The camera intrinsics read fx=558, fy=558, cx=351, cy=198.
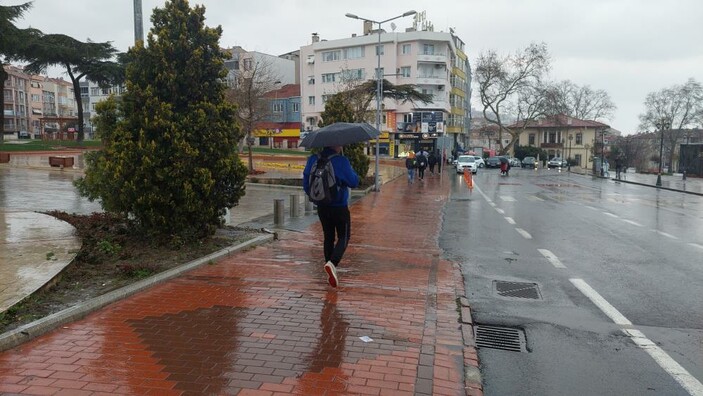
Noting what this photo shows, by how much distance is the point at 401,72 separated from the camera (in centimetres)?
6725

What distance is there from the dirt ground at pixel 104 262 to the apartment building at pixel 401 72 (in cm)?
5577

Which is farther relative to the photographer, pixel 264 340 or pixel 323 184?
pixel 323 184

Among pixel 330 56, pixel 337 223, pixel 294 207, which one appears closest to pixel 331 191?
pixel 337 223

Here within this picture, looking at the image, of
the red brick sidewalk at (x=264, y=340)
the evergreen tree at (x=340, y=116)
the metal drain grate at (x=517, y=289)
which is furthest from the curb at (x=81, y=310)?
the evergreen tree at (x=340, y=116)

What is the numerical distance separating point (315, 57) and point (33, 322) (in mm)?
70718

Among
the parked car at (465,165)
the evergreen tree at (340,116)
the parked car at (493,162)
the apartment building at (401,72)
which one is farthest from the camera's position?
the apartment building at (401,72)

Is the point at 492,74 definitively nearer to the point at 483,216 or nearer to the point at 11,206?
the point at 483,216

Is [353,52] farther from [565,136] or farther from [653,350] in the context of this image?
[653,350]

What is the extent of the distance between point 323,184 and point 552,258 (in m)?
4.99

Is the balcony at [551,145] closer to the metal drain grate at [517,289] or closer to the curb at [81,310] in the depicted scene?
the metal drain grate at [517,289]

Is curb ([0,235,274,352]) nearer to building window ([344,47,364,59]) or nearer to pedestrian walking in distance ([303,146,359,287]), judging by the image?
pedestrian walking in distance ([303,146,359,287])

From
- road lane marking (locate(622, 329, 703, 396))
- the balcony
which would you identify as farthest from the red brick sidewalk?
the balcony

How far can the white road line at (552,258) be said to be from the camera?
8.65 meters

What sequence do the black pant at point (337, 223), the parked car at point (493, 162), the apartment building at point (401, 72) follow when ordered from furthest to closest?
the apartment building at point (401, 72)
the parked car at point (493, 162)
the black pant at point (337, 223)
